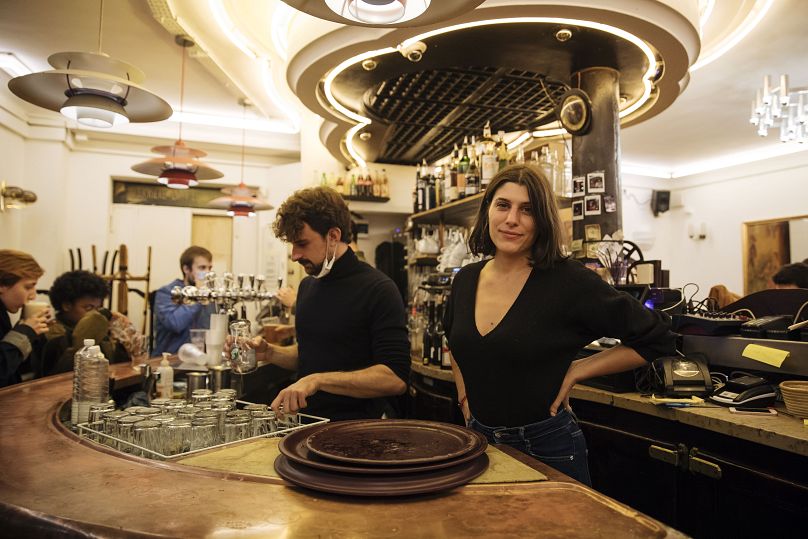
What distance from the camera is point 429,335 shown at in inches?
146

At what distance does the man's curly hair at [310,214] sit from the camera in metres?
2.17

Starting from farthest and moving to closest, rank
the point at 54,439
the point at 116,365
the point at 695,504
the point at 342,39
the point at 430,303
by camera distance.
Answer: the point at 430,303 → the point at 342,39 → the point at 116,365 → the point at 695,504 → the point at 54,439

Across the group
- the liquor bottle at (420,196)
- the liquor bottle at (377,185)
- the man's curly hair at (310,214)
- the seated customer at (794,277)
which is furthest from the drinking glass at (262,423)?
the liquor bottle at (377,185)

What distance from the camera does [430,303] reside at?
3871 millimetres

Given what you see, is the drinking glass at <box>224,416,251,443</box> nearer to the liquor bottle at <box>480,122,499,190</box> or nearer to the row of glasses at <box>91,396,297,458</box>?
the row of glasses at <box>91,396,297,458</box>

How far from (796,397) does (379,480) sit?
5.42ft

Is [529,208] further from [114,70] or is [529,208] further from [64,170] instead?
[64,170]

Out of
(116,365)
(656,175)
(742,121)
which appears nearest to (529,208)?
(116,365)

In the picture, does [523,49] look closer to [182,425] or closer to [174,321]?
[182,425]

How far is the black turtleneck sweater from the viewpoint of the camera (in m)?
2.01

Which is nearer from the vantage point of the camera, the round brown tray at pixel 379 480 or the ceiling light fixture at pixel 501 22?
the round brown tray at pixel 379 480

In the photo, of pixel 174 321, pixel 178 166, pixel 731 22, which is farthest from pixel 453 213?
pixel 731 22

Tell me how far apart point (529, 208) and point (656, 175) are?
8732 mm

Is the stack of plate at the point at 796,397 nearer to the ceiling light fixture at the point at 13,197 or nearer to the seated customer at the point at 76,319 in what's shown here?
the seated customer at the point at 76,319
